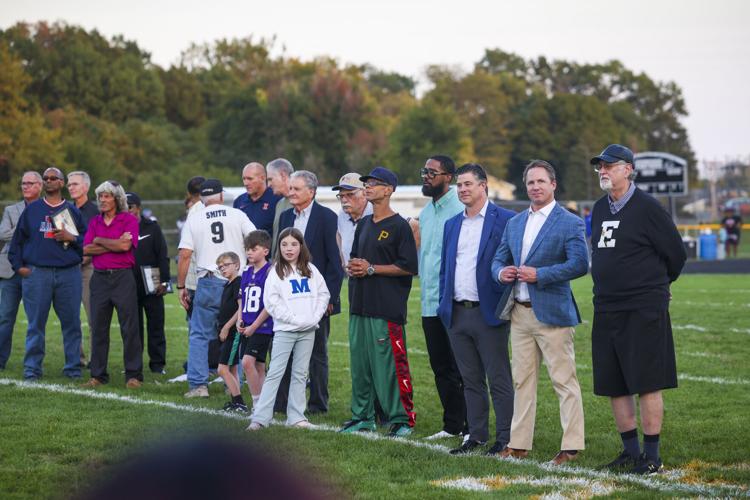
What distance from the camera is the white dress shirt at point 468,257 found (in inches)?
301

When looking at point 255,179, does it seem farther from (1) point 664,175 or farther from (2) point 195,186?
(1) point 664,175

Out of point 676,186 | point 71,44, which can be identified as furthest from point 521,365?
point 71,44

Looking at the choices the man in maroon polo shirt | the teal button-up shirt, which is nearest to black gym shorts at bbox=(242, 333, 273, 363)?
the teal button-up shirt

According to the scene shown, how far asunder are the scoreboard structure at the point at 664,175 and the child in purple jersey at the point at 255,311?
2922 cm

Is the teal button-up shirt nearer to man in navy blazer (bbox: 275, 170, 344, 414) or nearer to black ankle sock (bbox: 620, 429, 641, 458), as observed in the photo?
man in navy blazer (bbox: 275, 170, 344, 414)

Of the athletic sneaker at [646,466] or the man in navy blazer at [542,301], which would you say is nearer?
the athletic sneaker at [646,466]

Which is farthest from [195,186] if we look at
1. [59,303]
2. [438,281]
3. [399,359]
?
[438,281]

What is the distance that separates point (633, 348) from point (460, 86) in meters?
88.4

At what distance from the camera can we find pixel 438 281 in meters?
8.08

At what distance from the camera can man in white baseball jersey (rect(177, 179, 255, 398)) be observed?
1012cm

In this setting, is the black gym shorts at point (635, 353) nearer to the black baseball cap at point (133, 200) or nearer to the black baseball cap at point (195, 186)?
the black baseball cap at point (195, 186)

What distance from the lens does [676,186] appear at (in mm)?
36688

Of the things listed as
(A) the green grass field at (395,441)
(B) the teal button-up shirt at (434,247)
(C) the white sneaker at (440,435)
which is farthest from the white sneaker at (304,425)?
(B) the teal button-up shirt at (434,247)

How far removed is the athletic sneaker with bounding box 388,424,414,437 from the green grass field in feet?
0.33
